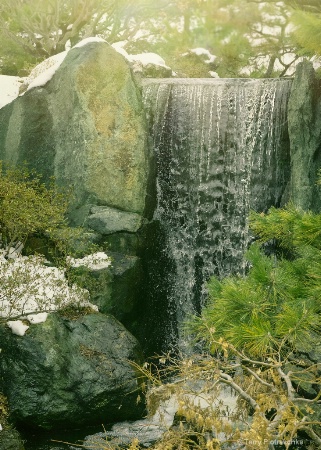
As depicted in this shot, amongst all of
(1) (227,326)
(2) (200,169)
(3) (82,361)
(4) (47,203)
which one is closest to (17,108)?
(4) (47,203)

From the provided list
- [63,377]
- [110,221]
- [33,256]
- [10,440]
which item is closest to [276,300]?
[10,440]

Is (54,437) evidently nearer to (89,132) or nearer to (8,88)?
(89,132)

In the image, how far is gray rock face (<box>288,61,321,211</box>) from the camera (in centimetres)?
874

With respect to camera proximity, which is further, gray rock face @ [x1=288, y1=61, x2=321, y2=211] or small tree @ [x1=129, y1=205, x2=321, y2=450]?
gray rock face @ [x1=288, y1=61, x2=321, y2=211]

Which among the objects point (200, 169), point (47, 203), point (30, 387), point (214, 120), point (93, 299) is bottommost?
point (30, 387)

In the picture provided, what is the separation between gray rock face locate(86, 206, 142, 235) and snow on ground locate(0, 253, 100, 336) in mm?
1256

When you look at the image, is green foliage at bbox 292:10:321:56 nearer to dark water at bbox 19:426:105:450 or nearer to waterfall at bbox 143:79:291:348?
waterfall at bbox 143:79:291:348

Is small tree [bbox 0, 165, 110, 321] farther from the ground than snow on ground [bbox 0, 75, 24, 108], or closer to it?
closer to it

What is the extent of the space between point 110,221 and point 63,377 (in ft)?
10.4

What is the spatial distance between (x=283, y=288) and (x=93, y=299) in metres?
5.10

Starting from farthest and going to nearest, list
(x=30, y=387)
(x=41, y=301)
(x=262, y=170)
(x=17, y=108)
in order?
(x=17, y=108) < (x=262, y=170) < (x=41, y=301) < (x=30, y=387)

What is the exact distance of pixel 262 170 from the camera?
999cm

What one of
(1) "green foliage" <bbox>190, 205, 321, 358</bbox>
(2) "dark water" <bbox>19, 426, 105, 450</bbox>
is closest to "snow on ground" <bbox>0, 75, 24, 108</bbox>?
(2) "dark water" <bbox>19, 426, 105, 450</bbox>

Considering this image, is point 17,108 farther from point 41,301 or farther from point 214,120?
point 41,301
